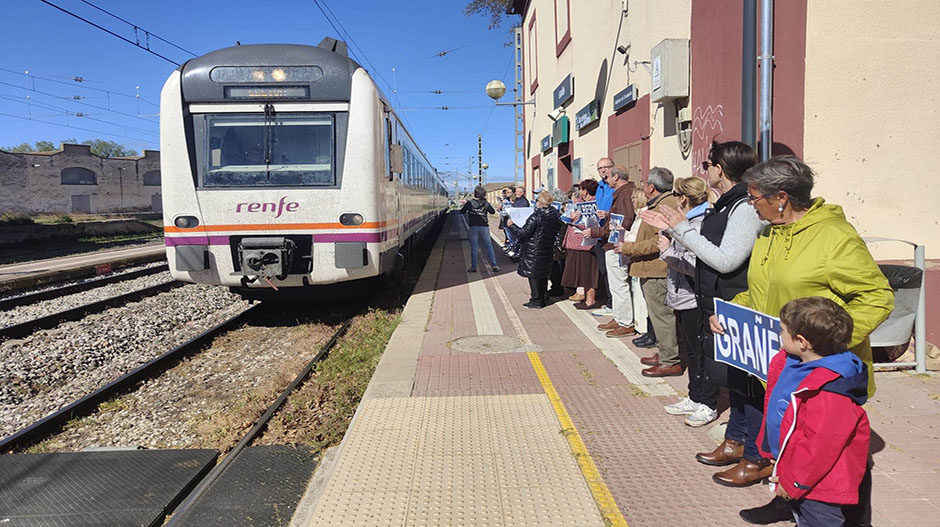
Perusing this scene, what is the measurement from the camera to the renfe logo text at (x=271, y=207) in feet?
25.2

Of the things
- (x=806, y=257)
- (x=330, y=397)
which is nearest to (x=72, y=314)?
(x=330, y=397)

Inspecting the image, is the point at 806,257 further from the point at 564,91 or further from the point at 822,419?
the point at 564,91

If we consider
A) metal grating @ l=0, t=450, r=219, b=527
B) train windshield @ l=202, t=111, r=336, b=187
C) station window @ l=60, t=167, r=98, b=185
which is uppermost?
station window @ l=60, t=167, r=98, b=185

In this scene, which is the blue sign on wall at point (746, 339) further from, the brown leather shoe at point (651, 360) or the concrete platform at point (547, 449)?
the brown leather shoe at point (651, 360)

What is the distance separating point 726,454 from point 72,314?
9.09 meters

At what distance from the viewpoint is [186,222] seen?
7699mm

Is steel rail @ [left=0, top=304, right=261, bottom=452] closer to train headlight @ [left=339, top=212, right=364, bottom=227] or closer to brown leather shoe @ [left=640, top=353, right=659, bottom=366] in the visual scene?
train headlight @ [left=339, top=212, right=364, bottom=227]

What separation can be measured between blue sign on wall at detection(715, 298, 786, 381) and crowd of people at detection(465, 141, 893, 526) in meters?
0.07

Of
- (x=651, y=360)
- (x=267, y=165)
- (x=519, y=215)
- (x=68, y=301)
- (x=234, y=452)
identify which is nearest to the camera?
(x=234, y=452)

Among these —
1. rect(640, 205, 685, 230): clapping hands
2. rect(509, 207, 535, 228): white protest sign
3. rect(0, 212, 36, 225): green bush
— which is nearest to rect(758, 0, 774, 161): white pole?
rect(640, 205, 685, 230): clapping hands

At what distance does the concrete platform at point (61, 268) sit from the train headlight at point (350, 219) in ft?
27.4

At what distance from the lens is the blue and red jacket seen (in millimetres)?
2439

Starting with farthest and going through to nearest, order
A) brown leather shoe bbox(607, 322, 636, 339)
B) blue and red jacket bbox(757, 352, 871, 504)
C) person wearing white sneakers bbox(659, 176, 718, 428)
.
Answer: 1. brown leather shoe bbox(607, 322, 636, 339)
2. person wearing white sneakers bbox(659, 176, 718, 428)
3. blue and red jacket bbox(757, 352, 871, 504)

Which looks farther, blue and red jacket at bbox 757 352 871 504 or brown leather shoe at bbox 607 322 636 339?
brown leather shoe at bbox 607 322 636 339
